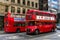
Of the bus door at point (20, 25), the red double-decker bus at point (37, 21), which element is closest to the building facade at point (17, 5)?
the bus door at point (20, 25)

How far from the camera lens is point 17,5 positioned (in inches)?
1980

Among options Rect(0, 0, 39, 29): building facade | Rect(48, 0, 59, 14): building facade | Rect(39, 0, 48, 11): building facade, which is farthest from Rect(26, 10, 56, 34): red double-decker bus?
Rect(39, 0, 48, 11): building facade

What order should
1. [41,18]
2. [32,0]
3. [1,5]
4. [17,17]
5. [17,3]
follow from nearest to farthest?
[41,18] → [17,17] → [1,5] → [17,3] → [32,0]

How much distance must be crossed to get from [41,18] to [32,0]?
23.4m

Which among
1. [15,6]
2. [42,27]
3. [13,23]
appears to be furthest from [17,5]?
[42,27]

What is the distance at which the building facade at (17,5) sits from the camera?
46.0m

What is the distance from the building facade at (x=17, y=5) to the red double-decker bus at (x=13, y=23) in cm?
899

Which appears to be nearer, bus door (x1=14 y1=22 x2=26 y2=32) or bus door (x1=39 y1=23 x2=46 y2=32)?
bus door (x1=39 y1=23 x2=46 y2=32)

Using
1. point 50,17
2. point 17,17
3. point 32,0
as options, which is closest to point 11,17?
point 17,17

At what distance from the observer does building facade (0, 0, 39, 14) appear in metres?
46.0

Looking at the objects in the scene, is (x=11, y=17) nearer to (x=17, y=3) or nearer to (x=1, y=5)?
(x=1, y=5)

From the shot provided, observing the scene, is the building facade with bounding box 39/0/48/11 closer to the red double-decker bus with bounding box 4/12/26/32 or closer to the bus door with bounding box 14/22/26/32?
the bus door with bounding box 14/22/26/32

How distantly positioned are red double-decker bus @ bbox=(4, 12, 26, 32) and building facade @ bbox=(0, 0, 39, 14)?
899cm

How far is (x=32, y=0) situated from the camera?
2250 inches
